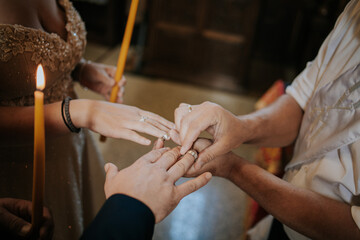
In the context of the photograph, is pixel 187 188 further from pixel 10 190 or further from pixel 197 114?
pixel 10 190

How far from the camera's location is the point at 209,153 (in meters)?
0.84

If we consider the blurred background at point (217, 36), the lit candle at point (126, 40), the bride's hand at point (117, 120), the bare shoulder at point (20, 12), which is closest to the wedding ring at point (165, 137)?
the bride's hand at point (117, 120)

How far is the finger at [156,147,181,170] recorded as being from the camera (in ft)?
2.33

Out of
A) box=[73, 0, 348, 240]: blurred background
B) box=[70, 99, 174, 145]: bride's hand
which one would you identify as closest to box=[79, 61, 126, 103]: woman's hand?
box=[70, 99, 174, 145]: bride's hand

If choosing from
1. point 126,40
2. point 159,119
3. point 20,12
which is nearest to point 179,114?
point 159,119

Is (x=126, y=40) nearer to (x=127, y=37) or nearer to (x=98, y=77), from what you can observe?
(x=127, y=37)

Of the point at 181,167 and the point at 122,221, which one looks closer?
the point at 122,221

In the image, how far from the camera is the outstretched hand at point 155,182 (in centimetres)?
62

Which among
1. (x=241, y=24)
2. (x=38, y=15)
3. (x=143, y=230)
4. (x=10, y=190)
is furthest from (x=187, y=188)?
(x=241, y=24)

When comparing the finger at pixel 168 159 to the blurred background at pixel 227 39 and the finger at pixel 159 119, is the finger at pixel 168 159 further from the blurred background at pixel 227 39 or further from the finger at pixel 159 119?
the blurred background at pixel 227 39

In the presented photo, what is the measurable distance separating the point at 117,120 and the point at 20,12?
411 mm

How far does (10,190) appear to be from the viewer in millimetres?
691

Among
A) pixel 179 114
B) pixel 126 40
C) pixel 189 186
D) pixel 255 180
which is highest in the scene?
pixel 126 40

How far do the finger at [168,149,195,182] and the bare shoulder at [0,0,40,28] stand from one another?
0.60 meters
